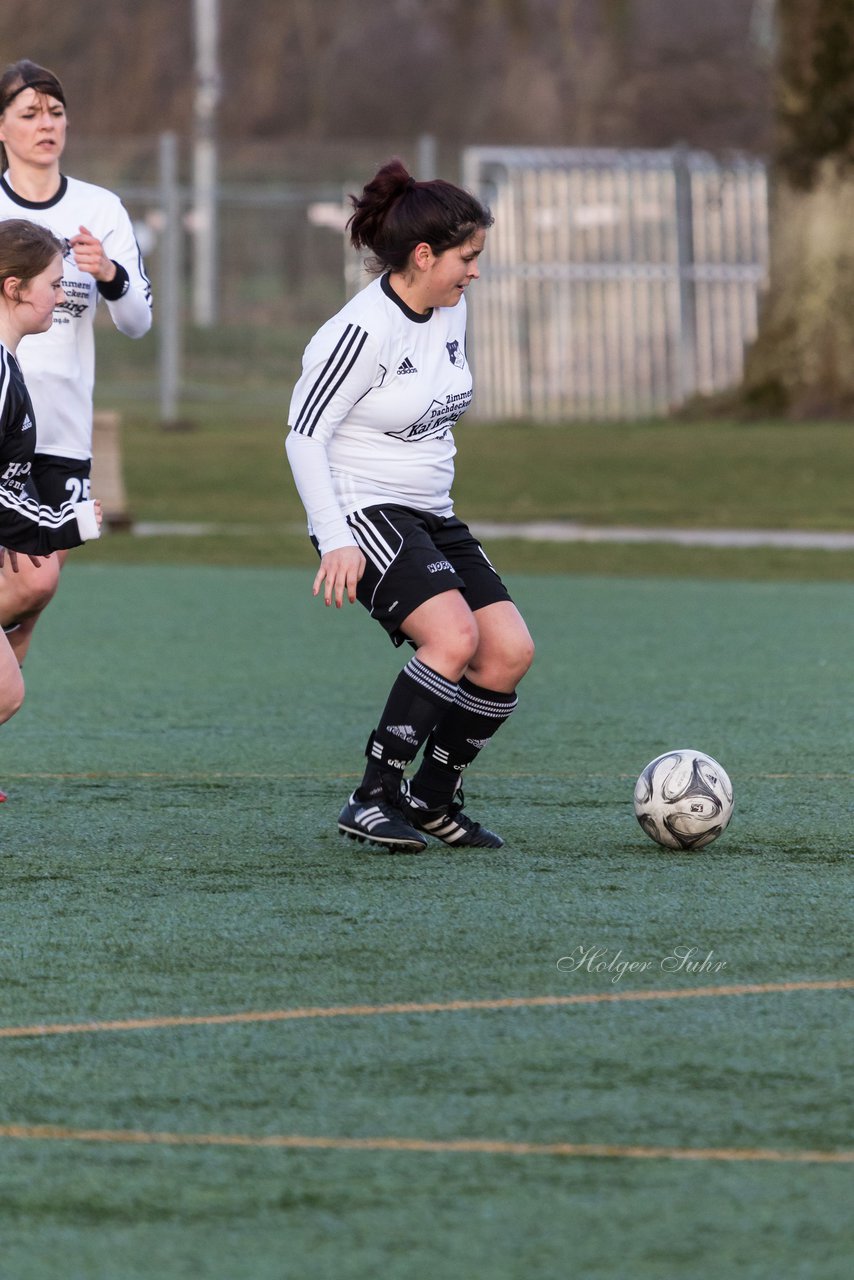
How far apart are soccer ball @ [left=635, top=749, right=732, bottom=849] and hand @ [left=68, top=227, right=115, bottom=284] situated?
2.50 m

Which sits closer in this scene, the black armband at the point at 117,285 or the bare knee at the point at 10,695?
the bare knee at the point at 10,695

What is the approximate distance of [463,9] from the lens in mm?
45000

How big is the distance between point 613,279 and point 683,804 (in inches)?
846

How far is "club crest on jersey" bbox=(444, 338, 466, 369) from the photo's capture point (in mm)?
6051

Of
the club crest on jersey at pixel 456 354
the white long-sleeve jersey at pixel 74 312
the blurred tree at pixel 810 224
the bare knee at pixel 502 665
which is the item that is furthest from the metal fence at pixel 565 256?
the bare knee at pixel 502 665

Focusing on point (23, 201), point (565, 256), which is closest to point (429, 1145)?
point (23, 201)

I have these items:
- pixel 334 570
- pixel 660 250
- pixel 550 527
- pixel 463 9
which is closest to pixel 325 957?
pixel 334 570

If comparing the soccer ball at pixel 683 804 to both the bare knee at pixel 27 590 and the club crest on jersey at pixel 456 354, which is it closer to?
the club crest on jersey at pixel 456 354

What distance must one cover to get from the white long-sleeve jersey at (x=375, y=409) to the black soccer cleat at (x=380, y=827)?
0.73 meters

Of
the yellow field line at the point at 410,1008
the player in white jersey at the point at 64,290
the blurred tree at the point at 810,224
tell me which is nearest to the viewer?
the yellow field line at the point at 410,1008

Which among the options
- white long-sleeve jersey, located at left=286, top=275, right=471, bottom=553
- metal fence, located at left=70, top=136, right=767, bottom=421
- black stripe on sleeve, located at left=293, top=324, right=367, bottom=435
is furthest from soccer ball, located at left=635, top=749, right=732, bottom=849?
metal fence, located at left=70, top=136, right=767, bottom=421

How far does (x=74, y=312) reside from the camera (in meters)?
7.49

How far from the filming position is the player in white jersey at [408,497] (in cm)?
582

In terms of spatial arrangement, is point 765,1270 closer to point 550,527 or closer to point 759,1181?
point 759,1181
